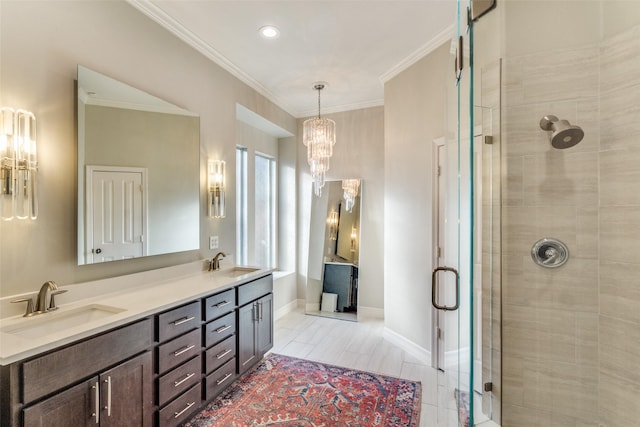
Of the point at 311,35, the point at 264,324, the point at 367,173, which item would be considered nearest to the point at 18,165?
the point at 264,324

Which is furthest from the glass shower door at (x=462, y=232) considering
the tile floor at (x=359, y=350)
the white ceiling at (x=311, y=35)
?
the white ceiling at (x=311, y=35)

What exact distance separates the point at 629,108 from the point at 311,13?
6.58 ft

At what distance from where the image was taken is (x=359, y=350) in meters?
3.02

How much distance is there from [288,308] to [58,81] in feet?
11.3

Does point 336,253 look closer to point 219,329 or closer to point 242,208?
point 242,208

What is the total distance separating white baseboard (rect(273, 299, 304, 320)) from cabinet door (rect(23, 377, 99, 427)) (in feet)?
8.58

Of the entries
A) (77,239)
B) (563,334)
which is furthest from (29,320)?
(563,334)

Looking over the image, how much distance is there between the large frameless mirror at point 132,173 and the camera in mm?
1801

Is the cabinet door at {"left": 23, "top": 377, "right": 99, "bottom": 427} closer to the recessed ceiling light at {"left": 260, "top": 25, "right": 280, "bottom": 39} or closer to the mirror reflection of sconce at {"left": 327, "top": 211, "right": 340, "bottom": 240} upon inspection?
the recessed ceiling light at {"left": 260, "top": 25, "right": 280, "bottom": 39}

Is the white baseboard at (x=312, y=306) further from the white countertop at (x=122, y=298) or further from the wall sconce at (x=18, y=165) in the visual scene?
the wall sconce at (x=18, y=165)

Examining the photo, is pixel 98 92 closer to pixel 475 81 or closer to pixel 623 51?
pixel 475 81

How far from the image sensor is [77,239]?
175 centimetres

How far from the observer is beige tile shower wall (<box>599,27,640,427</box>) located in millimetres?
1290

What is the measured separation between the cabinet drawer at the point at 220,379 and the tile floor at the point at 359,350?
0.77m
